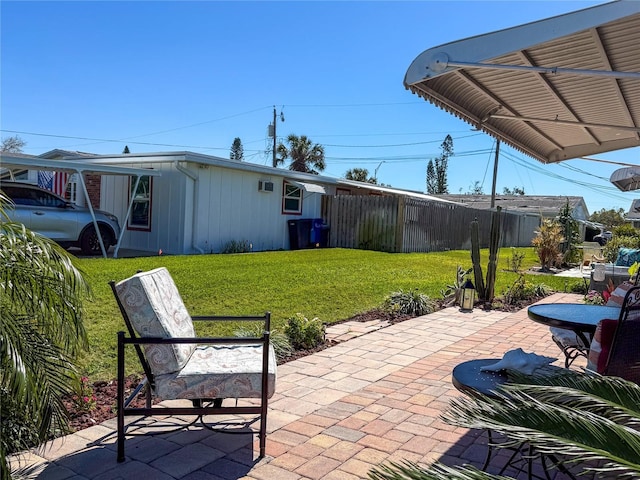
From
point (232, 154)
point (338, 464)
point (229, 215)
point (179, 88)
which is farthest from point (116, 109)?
point (232, 154)

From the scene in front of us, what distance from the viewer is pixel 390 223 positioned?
18000mm

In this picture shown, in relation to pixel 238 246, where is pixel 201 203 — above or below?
above

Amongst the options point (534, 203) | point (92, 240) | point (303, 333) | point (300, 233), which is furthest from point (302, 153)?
point (303, 333)

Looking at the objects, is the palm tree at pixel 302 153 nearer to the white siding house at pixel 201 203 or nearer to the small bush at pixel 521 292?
the white siding house at pixel 201 203

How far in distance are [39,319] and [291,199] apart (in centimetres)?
1572

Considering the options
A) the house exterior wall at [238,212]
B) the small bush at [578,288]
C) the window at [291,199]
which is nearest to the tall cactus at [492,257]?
the small bush at [578,288]

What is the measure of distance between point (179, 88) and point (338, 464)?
19438 millimetres

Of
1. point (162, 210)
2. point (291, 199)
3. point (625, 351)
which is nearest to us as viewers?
point (625, 351)

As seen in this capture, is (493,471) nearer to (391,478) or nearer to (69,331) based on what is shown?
(391,478)

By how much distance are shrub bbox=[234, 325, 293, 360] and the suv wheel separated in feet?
27.2

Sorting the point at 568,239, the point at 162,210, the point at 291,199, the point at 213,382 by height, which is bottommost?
the point at 213,382

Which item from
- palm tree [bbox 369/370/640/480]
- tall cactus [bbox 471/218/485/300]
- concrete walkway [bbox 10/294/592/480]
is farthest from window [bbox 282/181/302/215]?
palm tree [bbox 369/370/640/480]

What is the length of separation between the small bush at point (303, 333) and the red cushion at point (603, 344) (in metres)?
3.15

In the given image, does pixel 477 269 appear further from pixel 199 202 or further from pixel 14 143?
pixel 14 143
